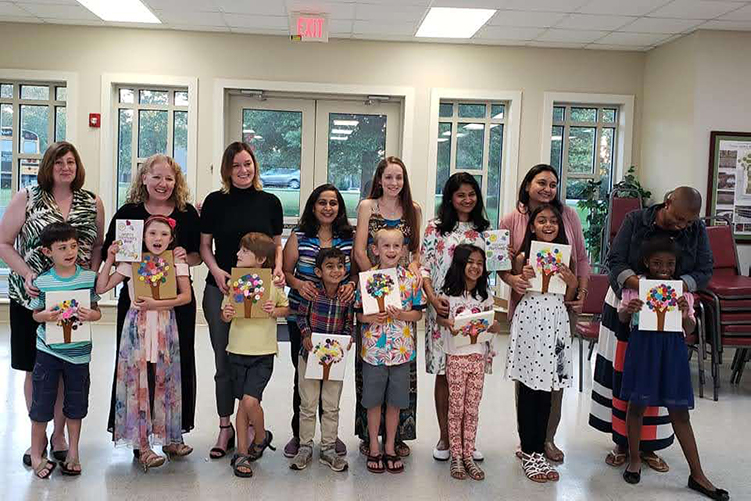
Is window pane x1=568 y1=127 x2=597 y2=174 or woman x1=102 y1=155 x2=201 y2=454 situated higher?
window pane x1=568 y1=127 x2=597 y2=174

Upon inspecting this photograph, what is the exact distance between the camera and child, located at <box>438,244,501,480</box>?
3.07m

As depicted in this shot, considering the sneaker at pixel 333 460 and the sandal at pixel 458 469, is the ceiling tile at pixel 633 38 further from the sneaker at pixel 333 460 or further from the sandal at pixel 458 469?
the sneaker at pixel 333 460

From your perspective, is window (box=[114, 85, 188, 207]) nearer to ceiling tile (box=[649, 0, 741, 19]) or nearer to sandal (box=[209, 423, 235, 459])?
sandal (box=[209, 423, 235, 459])

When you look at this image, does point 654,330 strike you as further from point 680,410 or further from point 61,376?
point 61,376

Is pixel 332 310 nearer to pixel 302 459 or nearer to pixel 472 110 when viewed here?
pixel 302 459

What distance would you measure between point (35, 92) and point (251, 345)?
486cm

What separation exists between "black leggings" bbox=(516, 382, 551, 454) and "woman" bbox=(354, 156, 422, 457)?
0.51 meters

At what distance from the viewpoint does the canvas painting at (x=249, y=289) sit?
2.96m

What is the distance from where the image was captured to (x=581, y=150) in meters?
6.97

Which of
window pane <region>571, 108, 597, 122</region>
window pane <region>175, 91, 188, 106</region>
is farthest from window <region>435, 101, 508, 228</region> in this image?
window pane <region>175, 91, 188, 106</region>

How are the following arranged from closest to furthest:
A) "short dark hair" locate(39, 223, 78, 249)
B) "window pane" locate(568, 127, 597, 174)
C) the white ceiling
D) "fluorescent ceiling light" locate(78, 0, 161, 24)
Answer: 1. "short dark hair" locate(39, 223, 78, 249)
2. the white ceiling
3. "fluorescent ceiling light" locate(78, 0, 161, 24)
4. "window pane" locate(568, 127, 597, 174)

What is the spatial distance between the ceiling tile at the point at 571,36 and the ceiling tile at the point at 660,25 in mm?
268

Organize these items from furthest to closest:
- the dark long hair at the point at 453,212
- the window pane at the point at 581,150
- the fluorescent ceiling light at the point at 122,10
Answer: the window pane at the point at 581,150 < the fluorescent ceiling light at the point at 122,10 < the dark long hair at the point at 453,212

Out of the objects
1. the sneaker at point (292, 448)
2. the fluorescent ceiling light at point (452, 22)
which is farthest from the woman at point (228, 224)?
the fluorescent ceiling light at point (452, 22)
